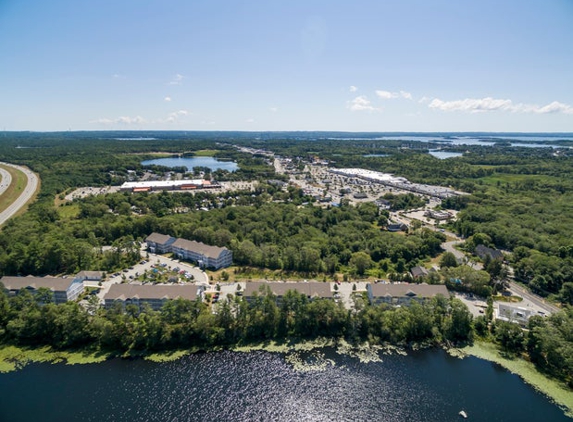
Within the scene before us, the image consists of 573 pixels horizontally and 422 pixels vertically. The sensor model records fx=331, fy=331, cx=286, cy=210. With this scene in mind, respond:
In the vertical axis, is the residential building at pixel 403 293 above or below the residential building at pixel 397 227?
above

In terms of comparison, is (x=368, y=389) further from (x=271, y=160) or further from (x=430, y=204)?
(x=271, y=160)

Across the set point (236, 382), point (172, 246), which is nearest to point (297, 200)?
point (172, 246)

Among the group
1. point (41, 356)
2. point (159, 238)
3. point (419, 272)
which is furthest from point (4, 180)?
point (419, 272)

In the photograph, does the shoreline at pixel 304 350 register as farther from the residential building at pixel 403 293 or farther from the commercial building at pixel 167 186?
the commercial building at pixel 167 186

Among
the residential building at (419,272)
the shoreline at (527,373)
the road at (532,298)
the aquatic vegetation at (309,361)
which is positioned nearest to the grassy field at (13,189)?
the aquatic vegetation at (309,361)

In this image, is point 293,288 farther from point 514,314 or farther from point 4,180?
point 4,180

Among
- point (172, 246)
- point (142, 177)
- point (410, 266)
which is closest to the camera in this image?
point (410, 266)
